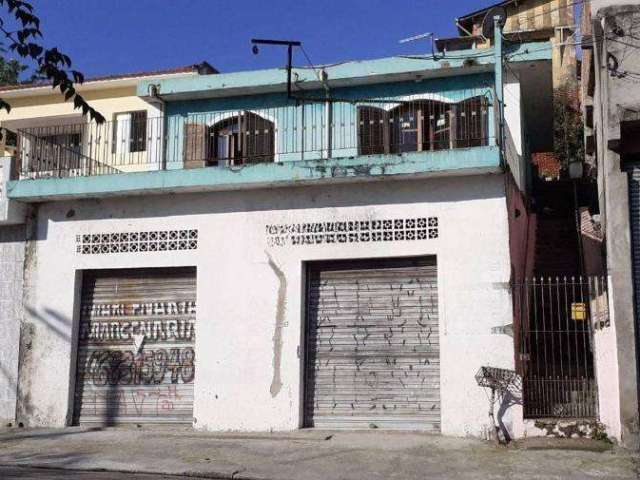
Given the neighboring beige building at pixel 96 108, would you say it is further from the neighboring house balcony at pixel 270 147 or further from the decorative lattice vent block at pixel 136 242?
the decorative lattice vent block at pixel 136 242

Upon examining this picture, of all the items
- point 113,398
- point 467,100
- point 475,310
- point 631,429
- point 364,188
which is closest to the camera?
point 631,429

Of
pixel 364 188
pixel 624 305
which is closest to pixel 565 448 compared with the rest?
pixel 624 305

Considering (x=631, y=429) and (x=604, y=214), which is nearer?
(x=631, y=429)

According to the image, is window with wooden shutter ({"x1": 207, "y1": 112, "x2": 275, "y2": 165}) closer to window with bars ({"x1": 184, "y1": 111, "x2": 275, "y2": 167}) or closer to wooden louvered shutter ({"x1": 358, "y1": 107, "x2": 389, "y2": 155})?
window with bars ({"x1": 184, "y1": 111, "x2": 275, "y2": 167})

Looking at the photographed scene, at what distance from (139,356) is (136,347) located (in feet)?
0.52

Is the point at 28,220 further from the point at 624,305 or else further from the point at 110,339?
the point at 624,305

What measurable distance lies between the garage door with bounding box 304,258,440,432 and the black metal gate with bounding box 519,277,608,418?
133cm

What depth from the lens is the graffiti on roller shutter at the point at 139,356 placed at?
11.8 meters

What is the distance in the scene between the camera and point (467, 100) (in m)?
13.6

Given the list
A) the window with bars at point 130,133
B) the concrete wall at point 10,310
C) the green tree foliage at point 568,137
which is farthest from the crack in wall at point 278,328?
the green tree foliage at point 568,137

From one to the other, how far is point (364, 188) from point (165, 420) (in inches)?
191

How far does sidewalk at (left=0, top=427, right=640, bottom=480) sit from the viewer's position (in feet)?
27.0

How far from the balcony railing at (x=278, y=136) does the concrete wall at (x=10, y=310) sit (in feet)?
3.95

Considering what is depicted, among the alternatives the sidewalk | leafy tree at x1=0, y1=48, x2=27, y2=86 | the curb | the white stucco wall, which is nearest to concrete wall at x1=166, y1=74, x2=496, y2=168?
the white stucco wall
